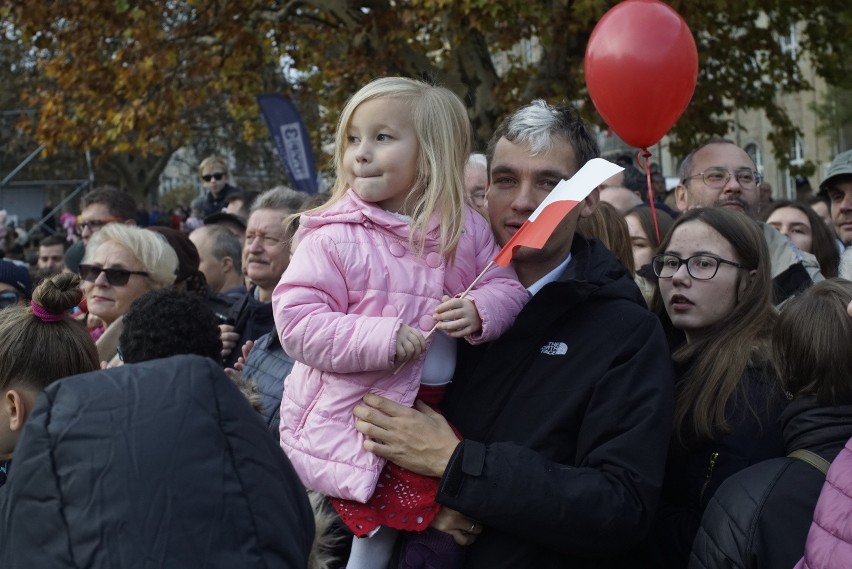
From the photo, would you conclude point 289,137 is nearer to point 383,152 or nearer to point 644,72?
point 644,72

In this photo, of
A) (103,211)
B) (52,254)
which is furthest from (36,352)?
(52,254)

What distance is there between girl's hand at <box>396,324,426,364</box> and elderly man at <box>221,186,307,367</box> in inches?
96.6

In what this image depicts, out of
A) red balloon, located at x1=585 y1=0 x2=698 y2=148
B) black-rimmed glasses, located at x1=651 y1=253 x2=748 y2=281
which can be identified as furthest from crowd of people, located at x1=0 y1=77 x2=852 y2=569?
red balloon, located at x1=585 y1=0 x2=698 y2=148

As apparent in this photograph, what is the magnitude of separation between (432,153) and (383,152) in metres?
0.13

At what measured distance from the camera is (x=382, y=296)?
2861mm

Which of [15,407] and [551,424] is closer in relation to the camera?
[551,424]

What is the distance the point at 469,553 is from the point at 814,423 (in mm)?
949

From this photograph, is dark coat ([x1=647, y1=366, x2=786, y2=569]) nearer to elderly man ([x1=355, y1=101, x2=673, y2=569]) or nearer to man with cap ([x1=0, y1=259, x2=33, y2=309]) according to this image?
elderly man ([x1=355, y1=101, x2=673, y2=569])

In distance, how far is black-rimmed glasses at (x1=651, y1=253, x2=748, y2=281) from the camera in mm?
3646

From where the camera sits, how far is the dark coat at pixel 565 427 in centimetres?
263

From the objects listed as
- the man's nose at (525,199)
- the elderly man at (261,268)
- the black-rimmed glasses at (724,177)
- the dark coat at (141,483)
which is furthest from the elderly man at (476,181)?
the dark coat at (141,483)

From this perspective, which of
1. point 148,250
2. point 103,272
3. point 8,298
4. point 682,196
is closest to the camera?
point 103,272

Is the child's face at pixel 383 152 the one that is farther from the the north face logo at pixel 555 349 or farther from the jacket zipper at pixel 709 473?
the jacket zipper at pixel 709 473

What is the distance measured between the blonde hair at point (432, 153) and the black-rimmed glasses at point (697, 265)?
3.36ft
